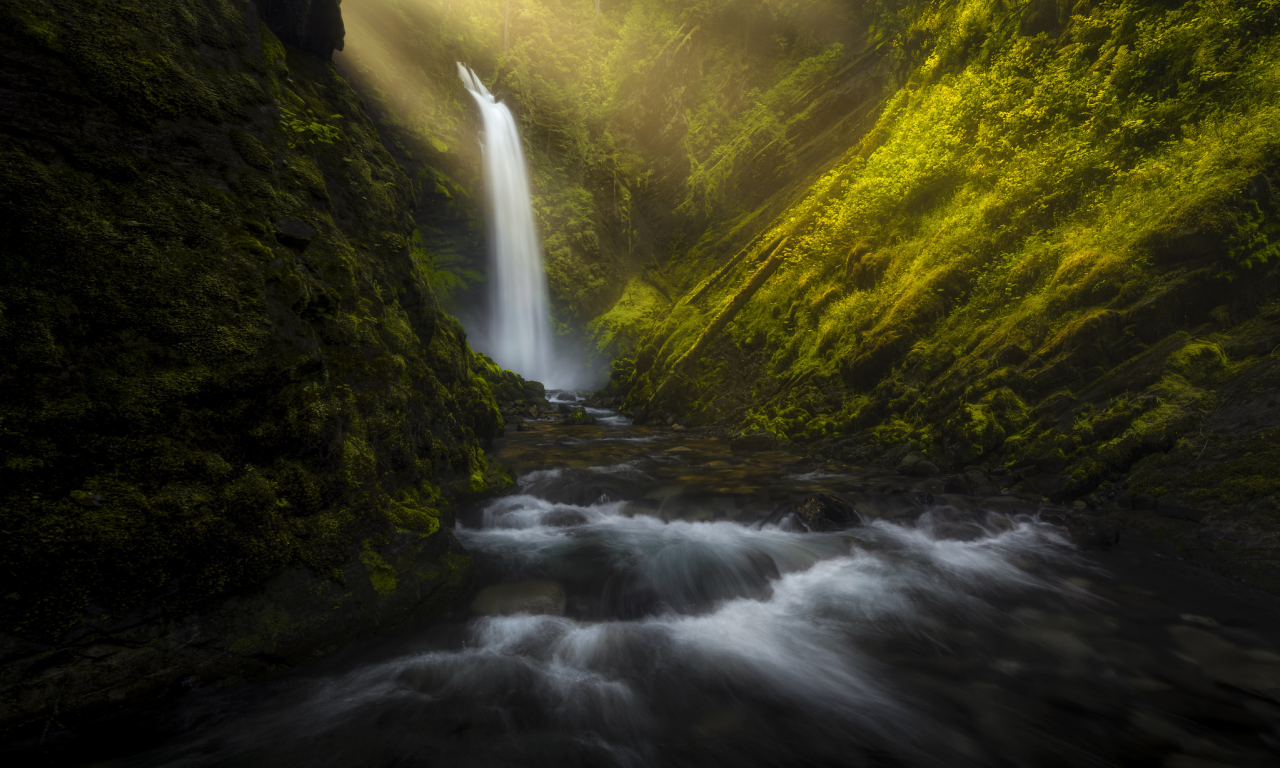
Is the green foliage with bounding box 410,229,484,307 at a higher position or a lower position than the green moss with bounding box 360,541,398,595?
higher

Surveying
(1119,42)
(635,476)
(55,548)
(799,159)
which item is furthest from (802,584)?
(799,159)

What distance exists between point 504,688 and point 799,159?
1221 inches

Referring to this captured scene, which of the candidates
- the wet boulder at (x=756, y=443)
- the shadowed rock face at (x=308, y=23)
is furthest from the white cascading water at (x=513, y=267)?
the shadowed rock face at (x=308, y=23)

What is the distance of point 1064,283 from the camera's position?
9578mm

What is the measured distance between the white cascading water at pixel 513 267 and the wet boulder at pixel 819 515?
2778 cm

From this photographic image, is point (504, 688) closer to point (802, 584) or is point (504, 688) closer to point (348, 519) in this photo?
point (348, 519)

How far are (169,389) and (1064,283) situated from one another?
13770mm

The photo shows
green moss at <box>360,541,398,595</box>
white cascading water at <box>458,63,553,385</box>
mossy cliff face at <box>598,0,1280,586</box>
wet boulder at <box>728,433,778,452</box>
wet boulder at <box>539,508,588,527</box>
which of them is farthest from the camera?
white cascading water at <box>458,63,553,385</box>

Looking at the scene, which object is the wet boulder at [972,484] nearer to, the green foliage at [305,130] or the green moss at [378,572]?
the green moss at [378,572]

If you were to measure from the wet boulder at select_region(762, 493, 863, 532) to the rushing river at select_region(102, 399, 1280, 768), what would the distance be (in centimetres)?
→ 9

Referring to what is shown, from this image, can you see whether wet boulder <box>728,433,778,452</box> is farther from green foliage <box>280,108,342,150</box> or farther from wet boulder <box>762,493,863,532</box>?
green foliage <box>280,108,342,150</box>

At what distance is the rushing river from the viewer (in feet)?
12.2

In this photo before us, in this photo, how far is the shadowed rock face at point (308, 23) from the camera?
830 centimetres

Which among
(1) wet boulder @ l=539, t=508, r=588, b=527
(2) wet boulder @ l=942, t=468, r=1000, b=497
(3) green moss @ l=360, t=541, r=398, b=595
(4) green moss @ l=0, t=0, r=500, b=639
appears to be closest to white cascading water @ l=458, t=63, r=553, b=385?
(1) wet boulder @ l=539, t=508, r=588, b=527
